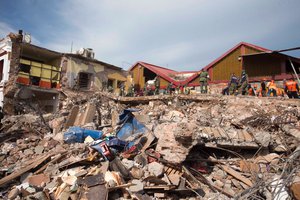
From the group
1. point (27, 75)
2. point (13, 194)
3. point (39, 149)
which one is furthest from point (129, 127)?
point (27, 75)

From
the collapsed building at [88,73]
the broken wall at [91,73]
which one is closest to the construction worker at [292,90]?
the collapsed building at [88,73]

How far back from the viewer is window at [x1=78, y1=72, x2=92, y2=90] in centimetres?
1752

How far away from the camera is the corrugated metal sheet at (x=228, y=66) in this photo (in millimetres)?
15709

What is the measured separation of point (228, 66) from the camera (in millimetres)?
16141

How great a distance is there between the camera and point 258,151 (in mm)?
6391

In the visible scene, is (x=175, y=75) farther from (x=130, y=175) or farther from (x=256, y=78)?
(x=130, y=175)

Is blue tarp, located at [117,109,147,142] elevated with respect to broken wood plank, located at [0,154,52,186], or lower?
elevated

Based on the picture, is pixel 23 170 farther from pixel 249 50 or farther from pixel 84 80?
pixel 249 50

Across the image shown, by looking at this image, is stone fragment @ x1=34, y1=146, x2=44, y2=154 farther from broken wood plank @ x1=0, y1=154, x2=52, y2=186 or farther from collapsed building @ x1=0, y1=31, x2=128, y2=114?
collapsed building @ x1=0, y1=31, x2=128, y2=114

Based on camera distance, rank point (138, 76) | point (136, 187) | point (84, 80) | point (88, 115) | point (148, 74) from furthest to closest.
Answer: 1. point (148, 74)
2. point (138, 76)
3. point (84, 80)
4. point (88, 115)
5. point (136, 187)

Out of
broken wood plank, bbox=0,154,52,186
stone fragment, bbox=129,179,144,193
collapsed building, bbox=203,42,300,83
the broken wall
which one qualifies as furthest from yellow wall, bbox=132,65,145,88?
stone fragment, bbox=129,179,144,193

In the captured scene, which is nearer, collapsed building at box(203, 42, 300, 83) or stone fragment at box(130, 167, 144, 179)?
stone fragment at box(130, 167, 144, 179)

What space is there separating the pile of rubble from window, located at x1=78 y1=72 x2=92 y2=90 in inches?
358

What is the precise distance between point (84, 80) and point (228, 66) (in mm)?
10919
